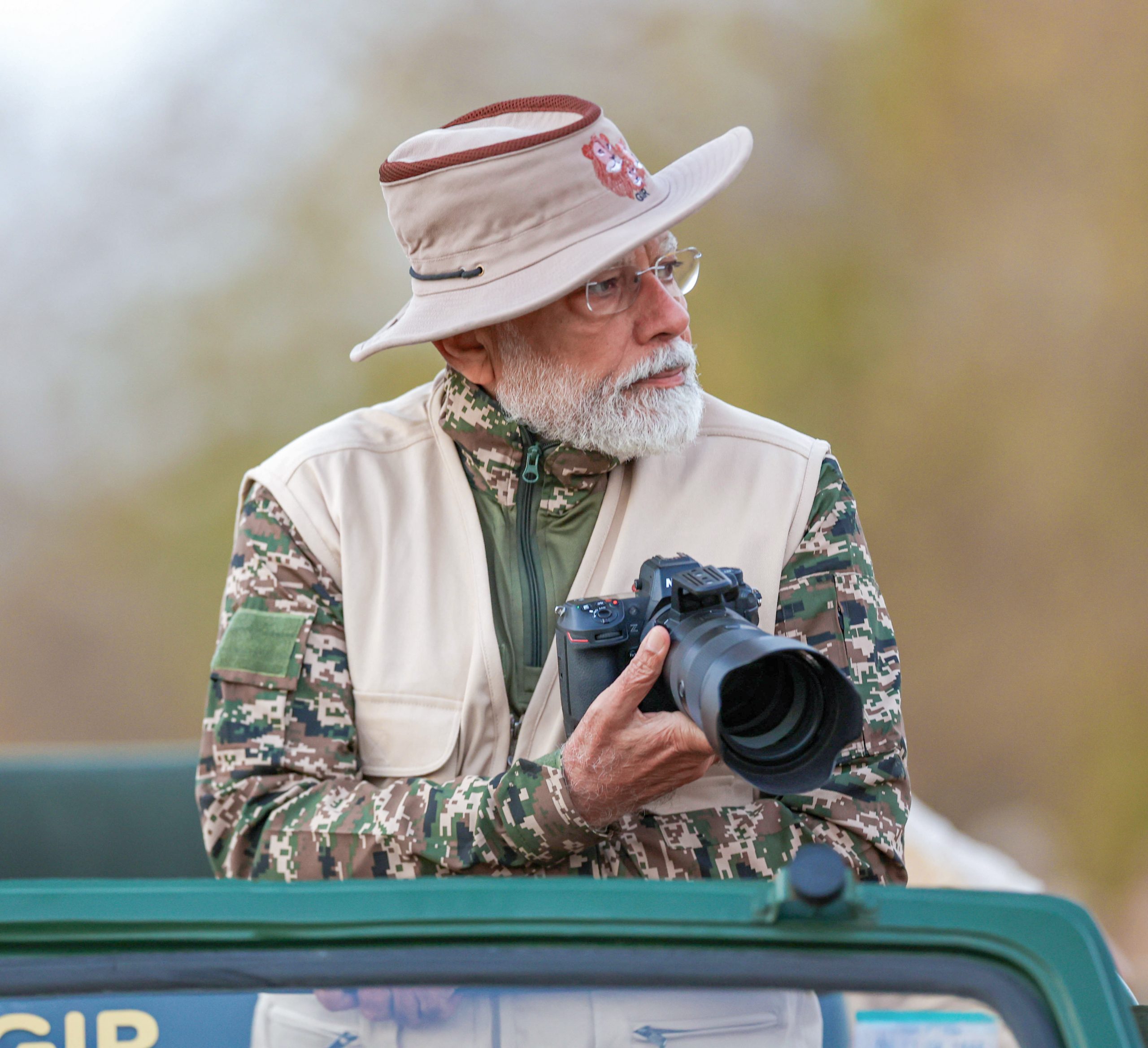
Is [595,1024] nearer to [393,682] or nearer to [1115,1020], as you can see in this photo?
[1115,1020]

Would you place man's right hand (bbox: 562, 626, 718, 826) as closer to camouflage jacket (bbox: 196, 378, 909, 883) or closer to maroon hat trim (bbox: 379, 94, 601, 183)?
camouflage jacket (bbox: 196, 378, 909, 883)

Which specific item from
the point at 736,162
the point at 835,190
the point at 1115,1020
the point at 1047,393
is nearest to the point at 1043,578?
the point at 1047,393

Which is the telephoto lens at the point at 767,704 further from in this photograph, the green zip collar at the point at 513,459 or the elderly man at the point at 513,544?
the green zip collar at the point at 513,459

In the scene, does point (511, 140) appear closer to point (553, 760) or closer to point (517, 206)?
point (517, 206)

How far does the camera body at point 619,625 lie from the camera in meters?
1.53

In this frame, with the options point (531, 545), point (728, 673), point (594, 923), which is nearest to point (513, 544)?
point (531, 545)

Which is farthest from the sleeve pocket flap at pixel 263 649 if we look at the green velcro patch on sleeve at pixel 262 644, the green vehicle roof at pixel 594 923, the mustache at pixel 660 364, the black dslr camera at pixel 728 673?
the green vehicle roof at pixel 594 923

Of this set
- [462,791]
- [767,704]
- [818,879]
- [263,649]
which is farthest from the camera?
[263,649]

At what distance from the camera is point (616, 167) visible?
190cm

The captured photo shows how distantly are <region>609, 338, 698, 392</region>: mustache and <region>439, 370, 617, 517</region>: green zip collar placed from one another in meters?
0.11

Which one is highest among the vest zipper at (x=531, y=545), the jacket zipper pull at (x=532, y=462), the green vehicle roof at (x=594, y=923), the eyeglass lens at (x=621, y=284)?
the eyeglass lens at (x=621, y=284)

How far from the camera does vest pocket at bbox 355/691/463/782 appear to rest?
5.96 feet

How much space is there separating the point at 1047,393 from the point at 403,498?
629 cm

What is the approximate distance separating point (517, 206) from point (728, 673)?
847 mm
